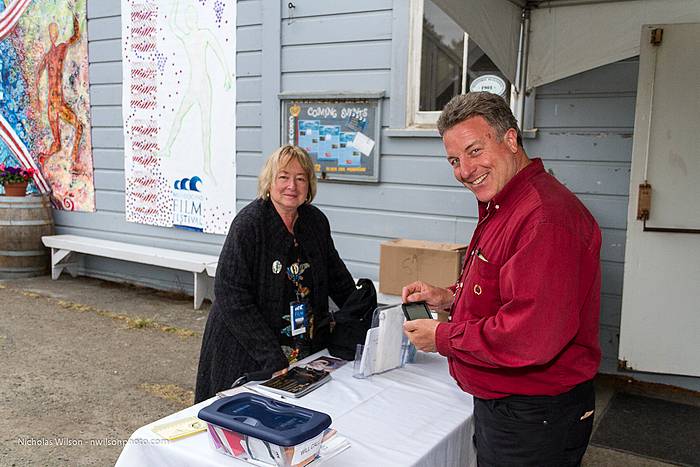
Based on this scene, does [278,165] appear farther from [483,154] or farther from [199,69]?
[199,69]

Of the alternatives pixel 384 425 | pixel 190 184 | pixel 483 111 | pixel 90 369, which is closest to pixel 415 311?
pixel 384 425

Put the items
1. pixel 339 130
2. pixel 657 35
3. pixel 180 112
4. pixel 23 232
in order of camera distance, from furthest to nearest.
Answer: pixel 23 232 → pixel 180 112 → pixel 339 130 → pixel 657 35

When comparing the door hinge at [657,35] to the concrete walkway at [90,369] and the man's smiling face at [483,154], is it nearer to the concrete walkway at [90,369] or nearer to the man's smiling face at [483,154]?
the concrete walkway at [90,369]

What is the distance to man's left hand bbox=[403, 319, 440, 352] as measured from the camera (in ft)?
5.77

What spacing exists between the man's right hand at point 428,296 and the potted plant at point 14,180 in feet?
19.6

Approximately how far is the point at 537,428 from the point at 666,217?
2517mm

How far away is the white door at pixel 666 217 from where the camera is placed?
3.55 meters

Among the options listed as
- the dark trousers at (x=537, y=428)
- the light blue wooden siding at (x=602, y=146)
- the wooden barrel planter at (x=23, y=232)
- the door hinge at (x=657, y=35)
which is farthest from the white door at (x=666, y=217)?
the wooden barrel planter at (x=23, y=232)

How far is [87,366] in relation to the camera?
4.39 meters

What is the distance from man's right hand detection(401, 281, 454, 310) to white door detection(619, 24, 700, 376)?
2.04 metres

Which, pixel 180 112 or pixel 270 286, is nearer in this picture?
pixel 270 286

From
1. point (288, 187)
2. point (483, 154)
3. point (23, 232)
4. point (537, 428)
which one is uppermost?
point (483, 154)

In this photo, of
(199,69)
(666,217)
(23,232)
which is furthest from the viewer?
(23,232)

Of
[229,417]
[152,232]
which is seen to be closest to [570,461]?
[229,417]
